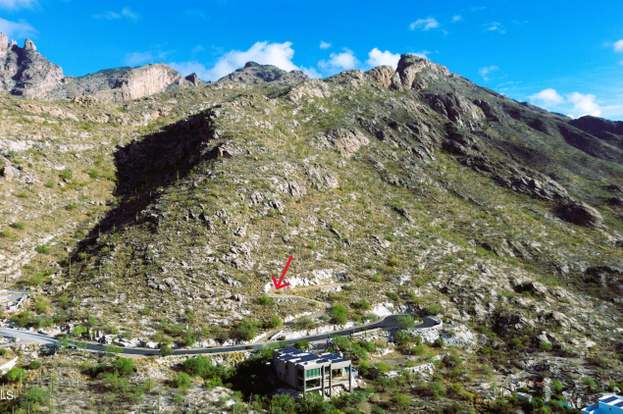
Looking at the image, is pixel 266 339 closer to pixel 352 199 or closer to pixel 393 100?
pixel 352 199

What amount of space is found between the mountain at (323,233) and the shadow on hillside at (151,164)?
Result: 466 millimetres

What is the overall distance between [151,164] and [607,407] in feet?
288

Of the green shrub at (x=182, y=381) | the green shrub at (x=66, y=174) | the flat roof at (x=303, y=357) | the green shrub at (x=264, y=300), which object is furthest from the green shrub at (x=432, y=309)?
the green shrub at (x=66, y=174)

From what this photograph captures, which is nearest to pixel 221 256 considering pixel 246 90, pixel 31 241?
pixel 31 241

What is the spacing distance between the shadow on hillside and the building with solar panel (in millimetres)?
62100

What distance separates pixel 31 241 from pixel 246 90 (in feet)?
283

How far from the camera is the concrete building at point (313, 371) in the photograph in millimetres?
47156

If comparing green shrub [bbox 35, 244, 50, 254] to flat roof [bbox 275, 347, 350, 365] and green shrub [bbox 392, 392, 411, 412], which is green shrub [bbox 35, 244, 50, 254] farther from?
green shrub [bbox 392, 392, 411, 412]

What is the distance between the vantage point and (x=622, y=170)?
146125 mm

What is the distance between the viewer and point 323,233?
273 ft

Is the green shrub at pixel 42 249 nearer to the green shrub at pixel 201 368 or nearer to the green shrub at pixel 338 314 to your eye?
the green shrub at pixel 201 368

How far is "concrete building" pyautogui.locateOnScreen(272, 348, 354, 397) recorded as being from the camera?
47.2m

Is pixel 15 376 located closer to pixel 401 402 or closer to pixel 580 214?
pixel 401 402

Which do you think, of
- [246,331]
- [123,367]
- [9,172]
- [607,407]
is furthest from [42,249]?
[607,407]
